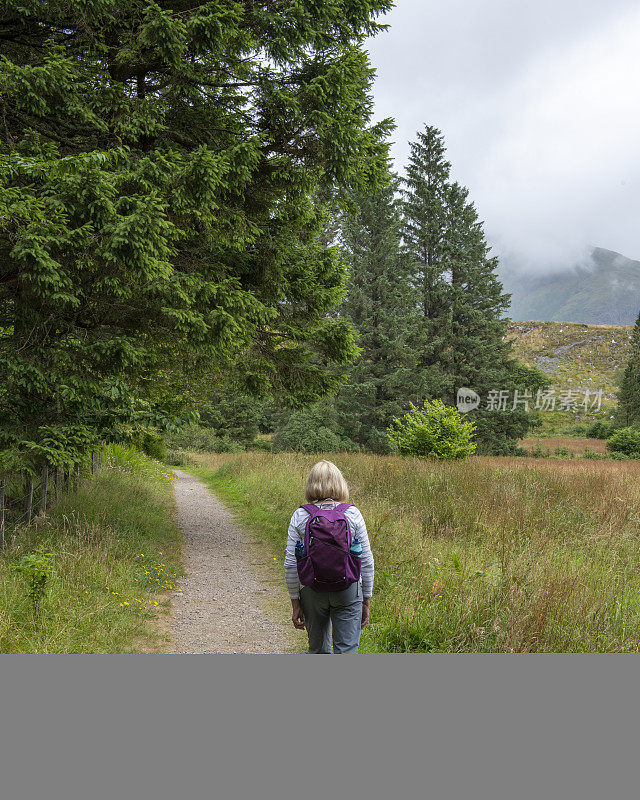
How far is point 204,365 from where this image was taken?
853cm

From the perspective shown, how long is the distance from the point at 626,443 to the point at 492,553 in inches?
1310

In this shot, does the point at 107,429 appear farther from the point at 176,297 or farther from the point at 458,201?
the point at 458,201

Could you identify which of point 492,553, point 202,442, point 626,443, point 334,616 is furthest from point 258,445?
point 334,616

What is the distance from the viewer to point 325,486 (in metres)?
3.47

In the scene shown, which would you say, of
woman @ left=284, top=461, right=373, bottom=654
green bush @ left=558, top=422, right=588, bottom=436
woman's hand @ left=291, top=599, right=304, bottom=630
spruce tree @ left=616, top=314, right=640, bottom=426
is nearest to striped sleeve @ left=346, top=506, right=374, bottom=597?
woman @ left=284, top=461, right=373, bottom=654

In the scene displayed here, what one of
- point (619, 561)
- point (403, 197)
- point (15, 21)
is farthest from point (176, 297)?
point (403, 197)

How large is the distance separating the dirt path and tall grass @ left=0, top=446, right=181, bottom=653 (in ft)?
0.94

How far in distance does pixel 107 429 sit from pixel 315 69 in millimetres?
5914

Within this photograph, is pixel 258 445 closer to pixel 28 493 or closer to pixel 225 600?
pixel 28 493

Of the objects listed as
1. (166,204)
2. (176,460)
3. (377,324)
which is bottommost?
(176,460)

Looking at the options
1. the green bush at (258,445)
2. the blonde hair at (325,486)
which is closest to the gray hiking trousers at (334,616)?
the blonde hair at (325,486)

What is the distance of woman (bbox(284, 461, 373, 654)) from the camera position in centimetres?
348

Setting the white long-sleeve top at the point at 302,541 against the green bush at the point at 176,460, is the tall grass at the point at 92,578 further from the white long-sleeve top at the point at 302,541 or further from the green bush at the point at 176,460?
the green bush at the point at 176,460

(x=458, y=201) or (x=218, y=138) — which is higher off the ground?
(x=458, y=201)
